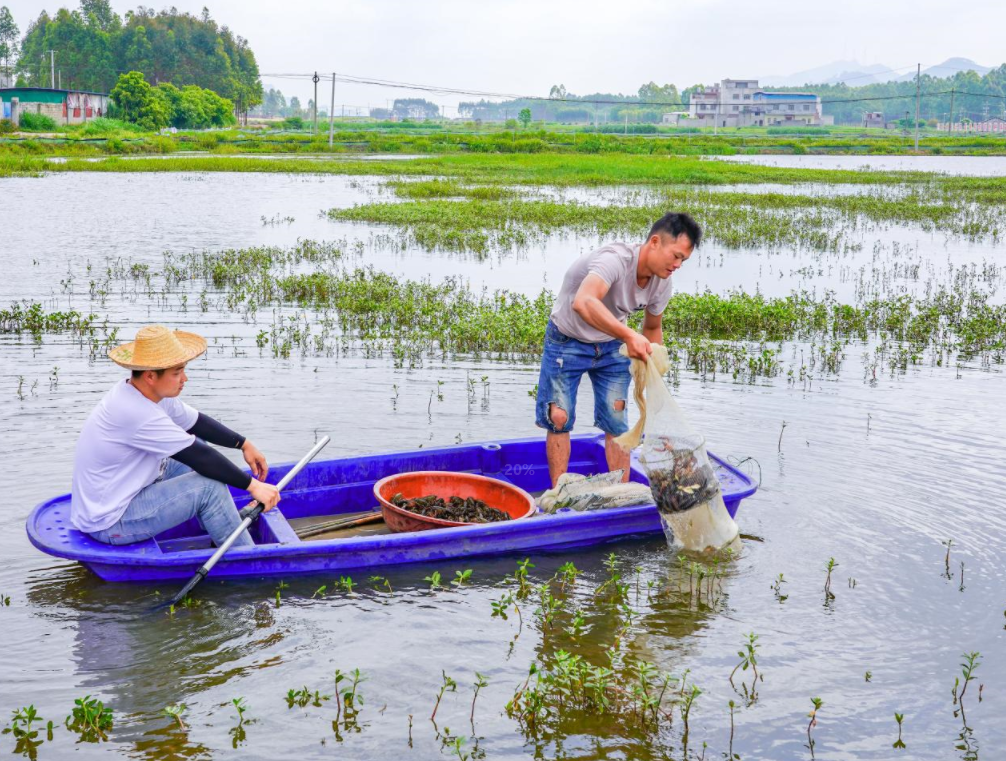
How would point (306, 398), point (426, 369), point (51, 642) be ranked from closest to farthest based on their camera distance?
point (51, 642)
point (306, 398)
point (426, 369)

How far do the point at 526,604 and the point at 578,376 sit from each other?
1.53m

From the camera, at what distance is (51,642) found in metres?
4.68

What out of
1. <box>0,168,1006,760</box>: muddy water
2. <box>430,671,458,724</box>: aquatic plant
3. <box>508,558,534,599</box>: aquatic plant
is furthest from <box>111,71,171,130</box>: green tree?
<box>430,671,458,724</box>: aquatic plant

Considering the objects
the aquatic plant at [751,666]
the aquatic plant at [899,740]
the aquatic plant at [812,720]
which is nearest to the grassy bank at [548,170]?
the aquatic plant at [751,666]

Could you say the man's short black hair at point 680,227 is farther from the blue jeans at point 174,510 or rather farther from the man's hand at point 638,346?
the blue jeans at point 174,510

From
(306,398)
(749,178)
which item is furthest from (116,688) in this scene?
(749,178)

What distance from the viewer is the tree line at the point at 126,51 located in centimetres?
10188

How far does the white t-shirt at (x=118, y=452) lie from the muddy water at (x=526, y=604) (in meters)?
0.52

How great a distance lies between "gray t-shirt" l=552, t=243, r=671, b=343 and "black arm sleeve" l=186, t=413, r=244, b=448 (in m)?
2.00

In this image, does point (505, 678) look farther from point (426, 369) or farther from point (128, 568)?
point (426, 369)

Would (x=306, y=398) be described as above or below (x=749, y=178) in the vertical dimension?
below

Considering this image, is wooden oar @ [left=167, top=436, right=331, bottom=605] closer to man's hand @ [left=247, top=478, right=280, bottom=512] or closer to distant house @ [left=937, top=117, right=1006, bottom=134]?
man's hand @ [left=247, top=478, right=280, bottom=512]

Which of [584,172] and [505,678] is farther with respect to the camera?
[584,172]

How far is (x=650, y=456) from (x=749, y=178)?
31362 mm
